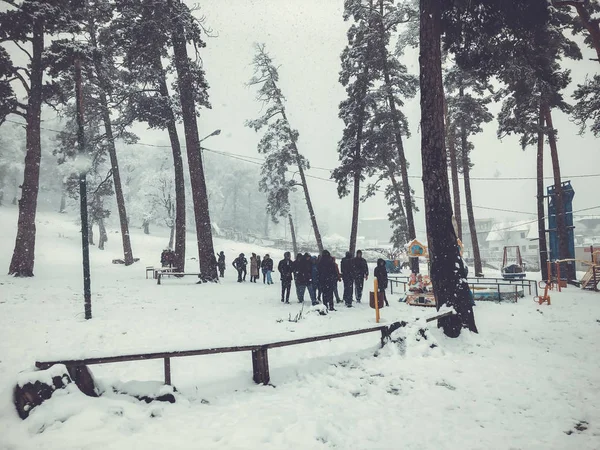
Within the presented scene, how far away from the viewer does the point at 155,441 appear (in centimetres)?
349

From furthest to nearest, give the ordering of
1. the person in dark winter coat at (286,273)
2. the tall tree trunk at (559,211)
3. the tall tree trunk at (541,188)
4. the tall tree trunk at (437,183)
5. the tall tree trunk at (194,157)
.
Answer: the tall tree trunk at (541,188)
the tall tree trunk at (559,211)
the tall tree trunk at (194,157)
the person in dark winter coat at (286,273)
the tall tree trunk at (437,183)

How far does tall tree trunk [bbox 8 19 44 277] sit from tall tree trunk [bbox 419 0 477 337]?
51.9 feet

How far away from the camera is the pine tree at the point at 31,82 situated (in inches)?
537

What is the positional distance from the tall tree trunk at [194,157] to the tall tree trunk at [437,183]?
1129 centimetres

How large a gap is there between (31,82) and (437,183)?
18.1 meters

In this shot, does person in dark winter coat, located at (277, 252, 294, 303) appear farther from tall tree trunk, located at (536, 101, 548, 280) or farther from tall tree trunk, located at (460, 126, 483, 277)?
tall tree trunk, located at (536, 101, 548, 280)

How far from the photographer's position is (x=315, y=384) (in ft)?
16.9

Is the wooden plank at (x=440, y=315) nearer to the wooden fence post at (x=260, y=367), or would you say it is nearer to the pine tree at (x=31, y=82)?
the wooden fence post at (x=260, y=367)

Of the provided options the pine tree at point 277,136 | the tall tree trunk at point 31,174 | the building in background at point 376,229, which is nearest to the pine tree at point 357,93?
the pine tree at point 277,136

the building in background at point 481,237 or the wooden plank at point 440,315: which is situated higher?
the building in background at point 481,237

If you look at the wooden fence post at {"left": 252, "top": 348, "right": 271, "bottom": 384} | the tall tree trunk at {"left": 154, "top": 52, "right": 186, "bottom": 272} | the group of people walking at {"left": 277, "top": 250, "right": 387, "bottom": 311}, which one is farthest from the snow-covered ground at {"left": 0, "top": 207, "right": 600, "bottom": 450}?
the tall tree trunk at {"left": 154, "top": 52, "right": 186, "bottom": 272}

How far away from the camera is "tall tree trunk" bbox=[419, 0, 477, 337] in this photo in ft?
23.6

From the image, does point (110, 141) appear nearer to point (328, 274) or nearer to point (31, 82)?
point (31, 82)

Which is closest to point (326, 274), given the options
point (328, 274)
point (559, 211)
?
point (328, 274)
